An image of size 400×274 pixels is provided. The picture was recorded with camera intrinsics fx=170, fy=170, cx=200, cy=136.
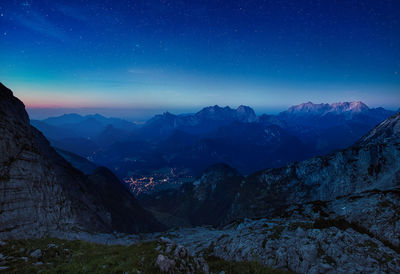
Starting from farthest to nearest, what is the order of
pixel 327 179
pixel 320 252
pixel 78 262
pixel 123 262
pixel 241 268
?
pixel 327 179
pixel 320 252
pixel 241 268
pixel 78 262
pixel 123 262

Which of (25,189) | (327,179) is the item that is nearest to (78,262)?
(25,189)

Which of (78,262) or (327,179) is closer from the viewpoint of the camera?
(78,262)

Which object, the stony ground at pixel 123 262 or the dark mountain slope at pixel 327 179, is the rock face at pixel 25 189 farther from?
the dark mountain slope at pixel 327 179

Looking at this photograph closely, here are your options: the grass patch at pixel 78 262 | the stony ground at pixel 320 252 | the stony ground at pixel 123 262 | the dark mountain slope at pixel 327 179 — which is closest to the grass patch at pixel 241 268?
the stony ground at pixel 123 262

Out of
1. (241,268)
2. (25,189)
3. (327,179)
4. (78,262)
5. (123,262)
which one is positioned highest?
(123,262)

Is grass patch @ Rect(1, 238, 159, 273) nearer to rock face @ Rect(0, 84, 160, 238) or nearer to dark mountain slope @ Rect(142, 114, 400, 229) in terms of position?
rock face @ Rect(0, 84, 160, 238)

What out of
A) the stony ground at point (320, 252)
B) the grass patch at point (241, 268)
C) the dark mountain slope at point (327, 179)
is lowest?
the dark mountain slope at point (327, 179)

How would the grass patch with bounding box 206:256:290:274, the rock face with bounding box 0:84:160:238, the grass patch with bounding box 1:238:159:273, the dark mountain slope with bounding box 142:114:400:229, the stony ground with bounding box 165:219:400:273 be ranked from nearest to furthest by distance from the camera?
1. the grass patch with bounding box 1:238:159:273
2. the grass patch with bounding box 206:256:290:274
3. the stony ground with bounding box 165:219:400:273
4. the rock face with bounding box 0:84:160:238
5. the dark mountain slope with bounding box 142:114:400:229

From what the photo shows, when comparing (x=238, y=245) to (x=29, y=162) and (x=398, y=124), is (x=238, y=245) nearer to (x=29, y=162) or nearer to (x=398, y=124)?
(x=29, y=162)

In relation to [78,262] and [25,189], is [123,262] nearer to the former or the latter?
[78,262]

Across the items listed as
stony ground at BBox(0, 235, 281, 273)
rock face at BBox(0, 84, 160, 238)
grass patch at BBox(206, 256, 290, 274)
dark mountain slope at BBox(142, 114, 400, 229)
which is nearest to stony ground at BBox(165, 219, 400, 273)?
grass patch at BBox(206, 256, 290, 274)

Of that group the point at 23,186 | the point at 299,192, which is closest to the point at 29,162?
the point at 23,186
